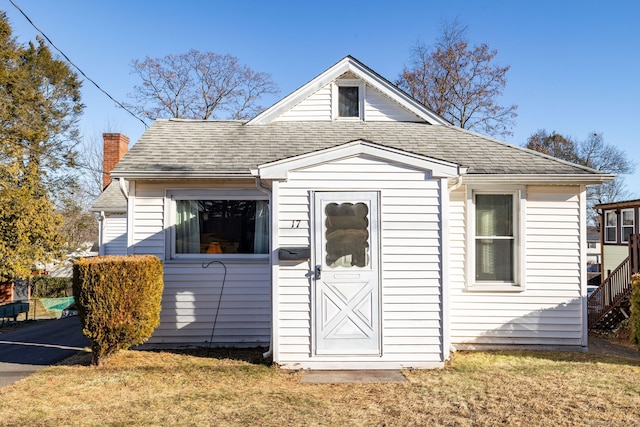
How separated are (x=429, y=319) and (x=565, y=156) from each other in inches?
1432

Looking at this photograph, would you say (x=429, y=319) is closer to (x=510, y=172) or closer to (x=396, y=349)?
(x=396, y=349)

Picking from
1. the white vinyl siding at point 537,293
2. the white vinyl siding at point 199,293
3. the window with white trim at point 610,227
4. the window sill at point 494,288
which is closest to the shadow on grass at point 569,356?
the white vinyl siding at point 537,293

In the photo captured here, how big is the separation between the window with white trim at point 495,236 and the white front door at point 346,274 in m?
2.35

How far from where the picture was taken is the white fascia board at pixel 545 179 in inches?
301

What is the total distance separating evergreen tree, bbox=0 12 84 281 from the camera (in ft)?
60.1

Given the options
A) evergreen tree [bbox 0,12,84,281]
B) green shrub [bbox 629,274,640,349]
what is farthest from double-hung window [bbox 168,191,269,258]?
evergreen tree [bbox 0,12,84,281]

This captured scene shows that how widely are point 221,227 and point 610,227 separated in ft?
68.1

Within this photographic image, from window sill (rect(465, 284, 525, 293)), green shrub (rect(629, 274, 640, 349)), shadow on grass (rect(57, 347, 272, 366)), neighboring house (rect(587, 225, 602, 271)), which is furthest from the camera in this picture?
neighboring house (rect(587, 225, 602, 271))

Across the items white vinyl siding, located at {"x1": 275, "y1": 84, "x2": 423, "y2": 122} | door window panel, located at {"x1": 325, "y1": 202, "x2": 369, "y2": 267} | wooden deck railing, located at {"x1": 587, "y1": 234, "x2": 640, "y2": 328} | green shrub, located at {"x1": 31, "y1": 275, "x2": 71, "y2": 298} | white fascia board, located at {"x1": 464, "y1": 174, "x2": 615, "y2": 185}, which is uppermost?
white vinyl siding, located at {"x1": 275, "y1": 84, "x2": 423, "y2": 122}

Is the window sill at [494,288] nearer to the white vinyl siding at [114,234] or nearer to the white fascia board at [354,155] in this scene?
the white fascia board at [354,155]

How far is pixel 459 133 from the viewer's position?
31.8 ft

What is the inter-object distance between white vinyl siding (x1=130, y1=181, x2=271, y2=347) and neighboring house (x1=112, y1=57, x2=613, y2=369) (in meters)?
0.02

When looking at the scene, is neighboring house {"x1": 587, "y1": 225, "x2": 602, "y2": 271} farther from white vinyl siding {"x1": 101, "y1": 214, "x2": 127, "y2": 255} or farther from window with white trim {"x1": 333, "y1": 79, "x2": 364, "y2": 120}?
white vinyl siding {"x1": 101, "y1": 214, "x2": 127, "y2": 255}

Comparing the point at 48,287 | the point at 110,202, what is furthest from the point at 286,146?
the point at 48,287
